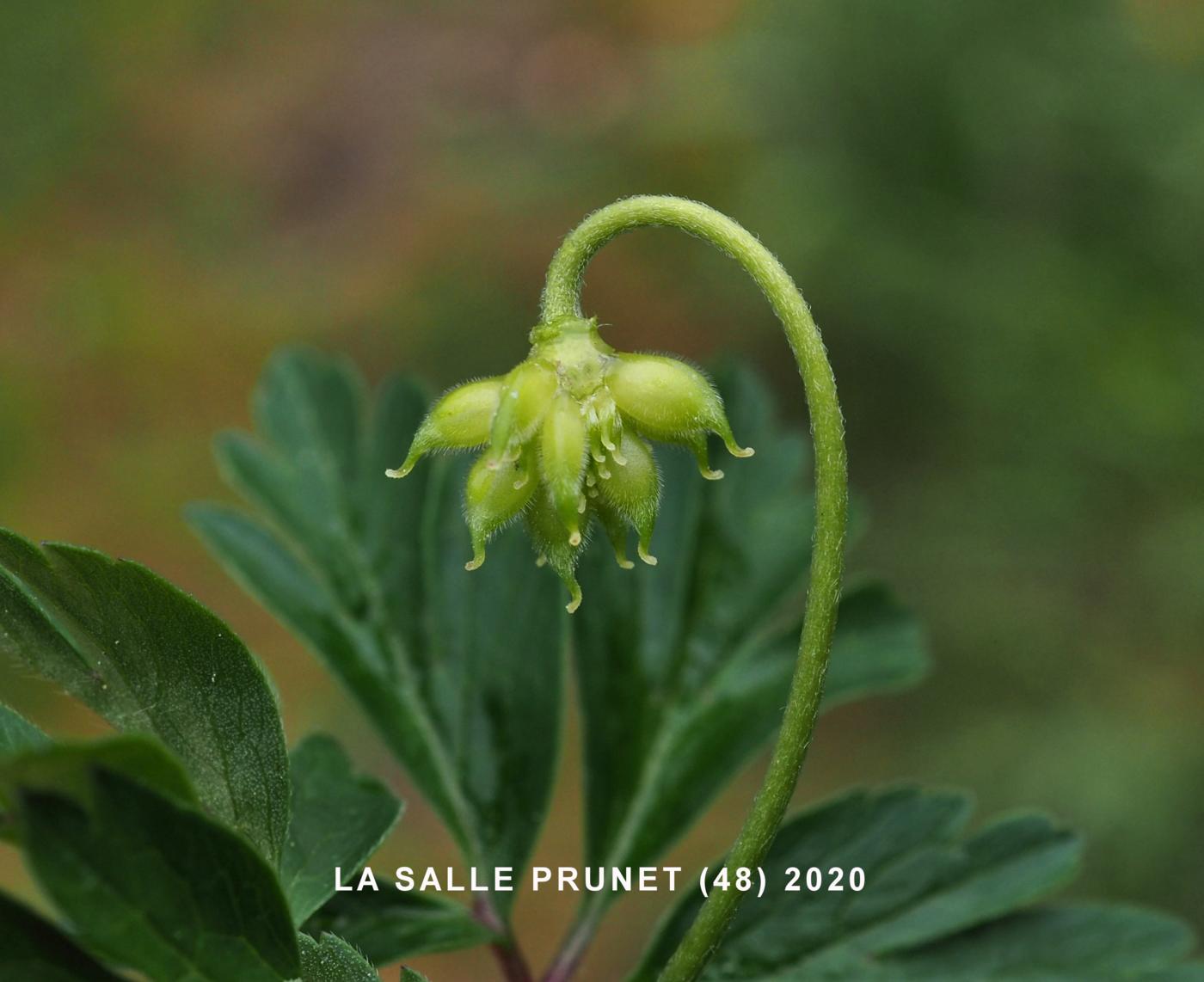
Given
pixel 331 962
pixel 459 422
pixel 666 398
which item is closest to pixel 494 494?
pixel 459 422

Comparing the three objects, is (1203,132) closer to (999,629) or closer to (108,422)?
(999,629)

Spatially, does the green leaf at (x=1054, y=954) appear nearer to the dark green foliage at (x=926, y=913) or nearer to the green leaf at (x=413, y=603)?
the dark green foliage at (x=926, y=913)

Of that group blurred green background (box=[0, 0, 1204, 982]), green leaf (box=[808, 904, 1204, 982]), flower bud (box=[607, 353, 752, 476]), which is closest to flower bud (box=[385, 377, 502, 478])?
flower bud (box=[607, 353, 752, 476])

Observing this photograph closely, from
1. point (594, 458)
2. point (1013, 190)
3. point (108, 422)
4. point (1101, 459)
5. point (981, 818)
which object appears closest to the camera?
point (594, 458)

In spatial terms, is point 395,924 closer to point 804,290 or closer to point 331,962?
point 331,962

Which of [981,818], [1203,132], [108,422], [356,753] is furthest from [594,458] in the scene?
[108,422]
